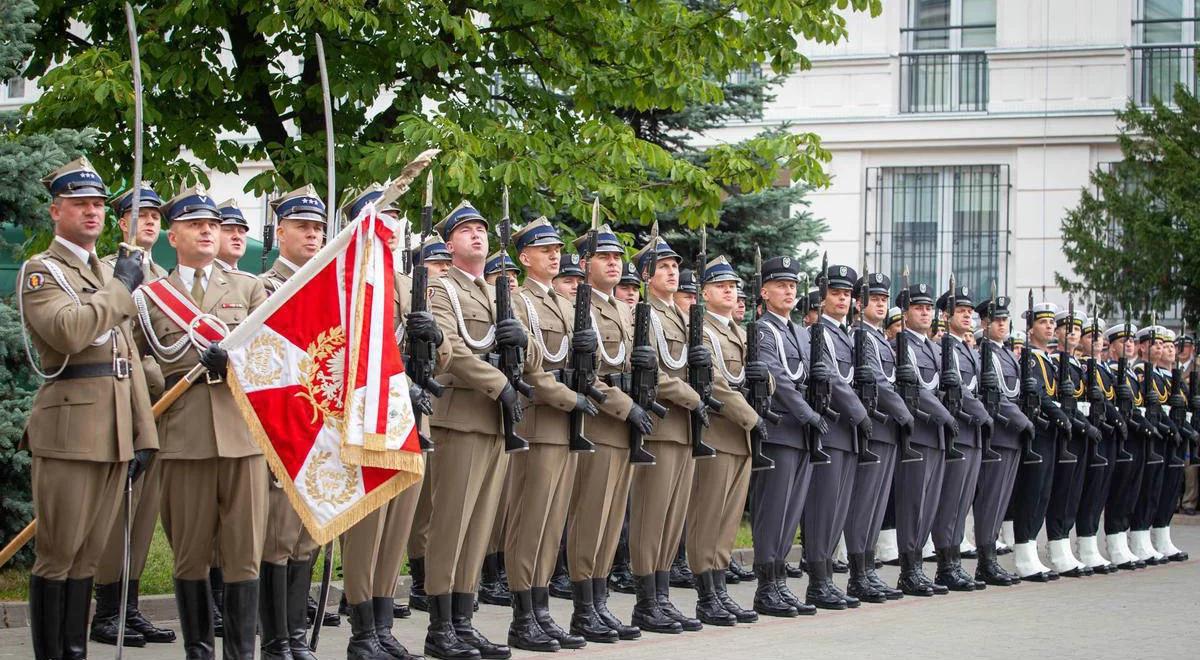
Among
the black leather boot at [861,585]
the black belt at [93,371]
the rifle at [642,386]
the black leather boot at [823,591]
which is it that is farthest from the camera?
the black leather boot at [861,585]

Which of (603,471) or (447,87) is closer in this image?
(603,471)

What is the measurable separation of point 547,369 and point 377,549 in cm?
155

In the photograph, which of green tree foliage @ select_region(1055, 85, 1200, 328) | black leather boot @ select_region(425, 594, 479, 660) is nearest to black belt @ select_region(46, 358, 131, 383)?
black leather boot @ select_region(425, 594, 479, 660)

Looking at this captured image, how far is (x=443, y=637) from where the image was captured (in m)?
8.54

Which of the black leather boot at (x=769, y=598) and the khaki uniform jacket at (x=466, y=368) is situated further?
the black leather boot at (x=769, y=598)

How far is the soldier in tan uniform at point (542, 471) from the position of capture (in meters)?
9.02

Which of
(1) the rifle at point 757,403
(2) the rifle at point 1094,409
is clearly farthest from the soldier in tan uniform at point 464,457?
(2) the rifle at point 1094,409

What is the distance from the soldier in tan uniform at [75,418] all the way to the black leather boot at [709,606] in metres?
3.94

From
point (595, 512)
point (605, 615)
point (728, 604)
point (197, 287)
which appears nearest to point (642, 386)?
point (595, 512)

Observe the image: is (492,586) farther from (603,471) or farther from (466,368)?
(466,368)

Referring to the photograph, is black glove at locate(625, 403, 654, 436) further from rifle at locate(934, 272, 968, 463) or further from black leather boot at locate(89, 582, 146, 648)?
rifle at locate(934, 272, 968, 463)

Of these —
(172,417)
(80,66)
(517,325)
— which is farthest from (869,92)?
(172,417)

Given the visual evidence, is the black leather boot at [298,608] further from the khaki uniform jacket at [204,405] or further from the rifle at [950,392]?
the rifle at [950,392]

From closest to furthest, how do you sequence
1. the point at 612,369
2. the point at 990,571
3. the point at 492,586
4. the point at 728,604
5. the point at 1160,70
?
the point at 612,369, the point at 728,604, the point at 492,586, the point at 990,571, the point at 1160,70
